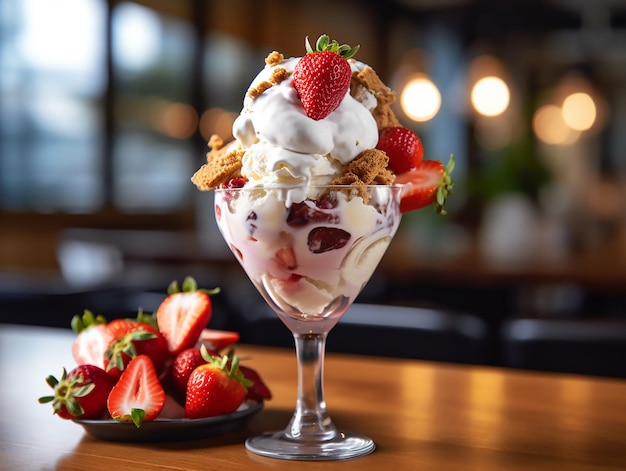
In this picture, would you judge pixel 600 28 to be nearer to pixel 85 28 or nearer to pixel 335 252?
pixel 85 28

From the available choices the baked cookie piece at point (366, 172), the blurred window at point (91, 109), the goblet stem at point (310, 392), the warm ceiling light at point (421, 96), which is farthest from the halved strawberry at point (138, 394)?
the blurred window at point (91, 109)

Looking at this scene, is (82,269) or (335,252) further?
(82,269)

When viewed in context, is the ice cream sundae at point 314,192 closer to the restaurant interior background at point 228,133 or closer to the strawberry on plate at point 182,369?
the strawberry on plate at point 182,369

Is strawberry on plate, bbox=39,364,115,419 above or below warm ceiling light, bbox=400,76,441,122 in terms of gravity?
below

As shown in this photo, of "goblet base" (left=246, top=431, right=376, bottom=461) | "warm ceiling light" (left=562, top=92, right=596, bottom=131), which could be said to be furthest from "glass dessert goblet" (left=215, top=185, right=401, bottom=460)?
"warm ceiling light" (left=562, top=92, right=596, bottom=131)

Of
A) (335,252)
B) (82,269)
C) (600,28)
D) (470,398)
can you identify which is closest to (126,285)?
(470,398)

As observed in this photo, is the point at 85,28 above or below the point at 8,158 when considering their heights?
above

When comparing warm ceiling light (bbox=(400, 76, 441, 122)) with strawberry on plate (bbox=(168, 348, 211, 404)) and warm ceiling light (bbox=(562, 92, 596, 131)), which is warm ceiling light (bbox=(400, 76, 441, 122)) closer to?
warm ceiling light (bbox=(562, 92, 596, 131))
